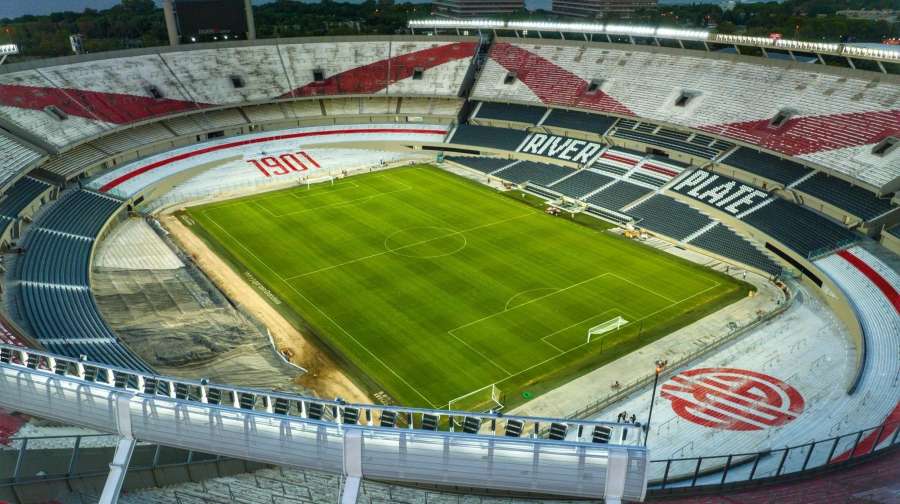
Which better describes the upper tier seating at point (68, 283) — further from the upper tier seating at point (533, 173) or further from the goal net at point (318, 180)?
the upper tier seating at point (533, 173)

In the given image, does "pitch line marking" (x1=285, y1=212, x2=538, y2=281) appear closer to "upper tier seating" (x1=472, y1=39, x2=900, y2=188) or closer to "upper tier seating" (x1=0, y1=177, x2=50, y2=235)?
"upper tier seating" (x1=0, y1=177, x2=50, y2=235)

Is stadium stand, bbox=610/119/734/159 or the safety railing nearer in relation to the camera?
the safety railing

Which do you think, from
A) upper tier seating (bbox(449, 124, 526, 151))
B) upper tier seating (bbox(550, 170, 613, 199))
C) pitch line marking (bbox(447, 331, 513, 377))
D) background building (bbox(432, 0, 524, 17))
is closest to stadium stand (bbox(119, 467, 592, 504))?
pitch line marking (bbox(447, 331, 513, 377))

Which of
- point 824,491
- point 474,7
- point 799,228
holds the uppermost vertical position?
point 474,7

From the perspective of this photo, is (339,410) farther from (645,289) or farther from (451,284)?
(645,289)

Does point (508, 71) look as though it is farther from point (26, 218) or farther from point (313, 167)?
point (26, 218)

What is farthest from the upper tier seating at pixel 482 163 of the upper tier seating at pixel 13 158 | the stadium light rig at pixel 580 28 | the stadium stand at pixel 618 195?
the upper tier seating at pixel 13 158

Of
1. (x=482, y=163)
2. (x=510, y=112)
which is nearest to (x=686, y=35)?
(x=510, y=112)
